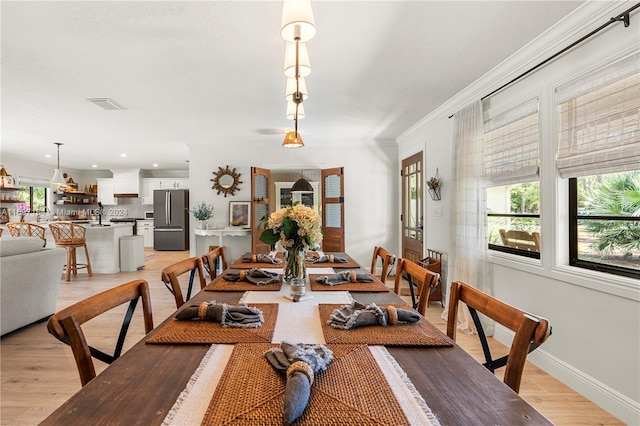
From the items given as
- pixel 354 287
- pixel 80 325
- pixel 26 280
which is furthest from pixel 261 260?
pixel 26 280

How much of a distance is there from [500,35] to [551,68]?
1.49ft

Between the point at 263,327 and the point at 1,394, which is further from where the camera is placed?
the point at 1,394

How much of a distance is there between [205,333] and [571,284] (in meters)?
2.37

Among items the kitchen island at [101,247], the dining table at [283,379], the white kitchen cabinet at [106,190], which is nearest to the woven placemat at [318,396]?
the dining table at [283,379]

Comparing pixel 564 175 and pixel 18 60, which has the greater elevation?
pixel 18 60

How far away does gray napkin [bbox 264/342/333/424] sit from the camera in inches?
25.3

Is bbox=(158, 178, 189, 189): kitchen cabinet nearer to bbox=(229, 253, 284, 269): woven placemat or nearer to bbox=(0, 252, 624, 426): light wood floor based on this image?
bbox=(0, 252, 624, 426): light wood floor

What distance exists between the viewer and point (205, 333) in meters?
1.08

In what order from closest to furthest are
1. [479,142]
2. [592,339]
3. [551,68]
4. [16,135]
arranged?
[592,339] → [551,68] → [479,142] → [16,135]

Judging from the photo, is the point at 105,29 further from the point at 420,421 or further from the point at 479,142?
the point at 479,142

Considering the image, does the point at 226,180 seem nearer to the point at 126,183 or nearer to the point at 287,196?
the point at 287,196

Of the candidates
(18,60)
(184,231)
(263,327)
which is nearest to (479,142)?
(263,327)

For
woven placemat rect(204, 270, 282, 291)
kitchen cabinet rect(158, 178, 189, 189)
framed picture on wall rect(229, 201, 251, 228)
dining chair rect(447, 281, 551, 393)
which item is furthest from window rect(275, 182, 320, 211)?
dining chair rect(447, 281, 551, 393)

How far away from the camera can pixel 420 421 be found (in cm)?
64
